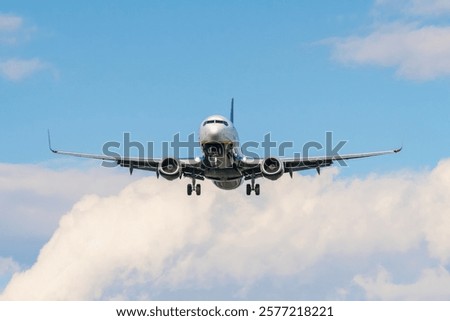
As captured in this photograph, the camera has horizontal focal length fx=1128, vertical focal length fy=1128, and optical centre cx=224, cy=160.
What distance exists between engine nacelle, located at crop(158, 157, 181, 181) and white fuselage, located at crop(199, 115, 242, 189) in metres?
2.49

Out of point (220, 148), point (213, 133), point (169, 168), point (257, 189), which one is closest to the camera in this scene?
point (213, 133)

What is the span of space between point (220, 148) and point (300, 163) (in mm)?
10947

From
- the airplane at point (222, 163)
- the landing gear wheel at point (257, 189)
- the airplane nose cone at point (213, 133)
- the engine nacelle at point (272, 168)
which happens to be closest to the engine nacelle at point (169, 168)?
the airplane at point (222, 163)

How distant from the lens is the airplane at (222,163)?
88.7 metres

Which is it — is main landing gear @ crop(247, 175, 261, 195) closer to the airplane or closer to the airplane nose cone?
the airplane

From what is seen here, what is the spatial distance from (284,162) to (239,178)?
4268mm

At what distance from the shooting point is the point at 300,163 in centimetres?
9731

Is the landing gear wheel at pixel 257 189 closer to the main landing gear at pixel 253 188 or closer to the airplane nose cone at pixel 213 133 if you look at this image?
the main landing gear at pixel 253 188

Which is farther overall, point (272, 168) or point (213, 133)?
point (272, 168)

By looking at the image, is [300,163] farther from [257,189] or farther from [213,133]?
[213,133]

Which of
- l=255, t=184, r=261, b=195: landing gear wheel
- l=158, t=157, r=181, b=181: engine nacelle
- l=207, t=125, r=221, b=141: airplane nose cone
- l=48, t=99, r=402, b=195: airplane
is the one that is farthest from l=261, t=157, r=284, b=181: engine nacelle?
l=158, t=157, r=181, b=181: engine nacelle

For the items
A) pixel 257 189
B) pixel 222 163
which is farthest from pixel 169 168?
pixel 257 189
